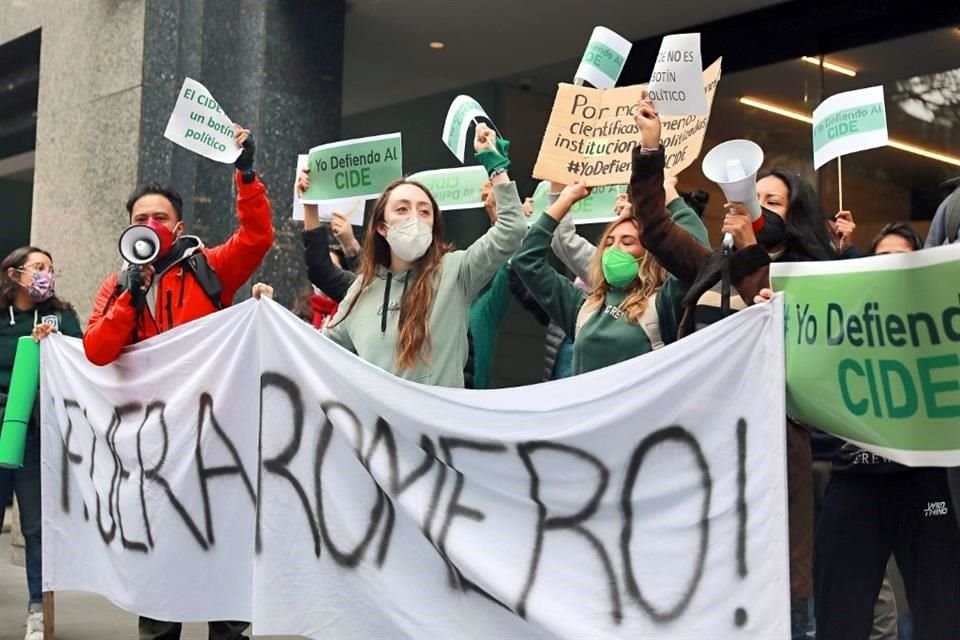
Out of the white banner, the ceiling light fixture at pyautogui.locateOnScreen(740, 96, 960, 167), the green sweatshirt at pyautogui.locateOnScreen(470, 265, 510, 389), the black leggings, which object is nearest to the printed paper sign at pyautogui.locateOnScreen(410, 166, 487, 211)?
the green sweatshirt at pyautogui.locateOnScreen(470, 265, 510, 389)

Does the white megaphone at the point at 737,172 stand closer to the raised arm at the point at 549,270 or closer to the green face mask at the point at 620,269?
the green face mask at the point at 620,269

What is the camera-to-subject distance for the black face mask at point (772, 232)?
156 inches

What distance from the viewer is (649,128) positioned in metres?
3.98

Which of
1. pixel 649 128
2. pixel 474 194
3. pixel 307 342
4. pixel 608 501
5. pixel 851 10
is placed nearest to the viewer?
pixel 608 501

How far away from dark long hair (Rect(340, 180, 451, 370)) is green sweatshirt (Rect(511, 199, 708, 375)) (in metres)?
0.31

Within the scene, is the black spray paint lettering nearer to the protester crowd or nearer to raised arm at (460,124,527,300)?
the protester crowd

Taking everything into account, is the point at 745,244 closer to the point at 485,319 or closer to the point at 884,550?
the point at 884,550

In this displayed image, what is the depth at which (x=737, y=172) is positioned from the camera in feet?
12.1

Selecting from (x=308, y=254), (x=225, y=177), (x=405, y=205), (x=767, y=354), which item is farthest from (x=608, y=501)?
(x=225, y=177)

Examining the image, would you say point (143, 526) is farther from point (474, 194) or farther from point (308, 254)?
point (474, 194)

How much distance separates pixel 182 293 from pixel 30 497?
62.4 inches

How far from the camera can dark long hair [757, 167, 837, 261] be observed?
399cm

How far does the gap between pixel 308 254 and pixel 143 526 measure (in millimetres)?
1277

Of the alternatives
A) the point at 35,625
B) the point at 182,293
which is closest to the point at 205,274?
the point at 182,293
